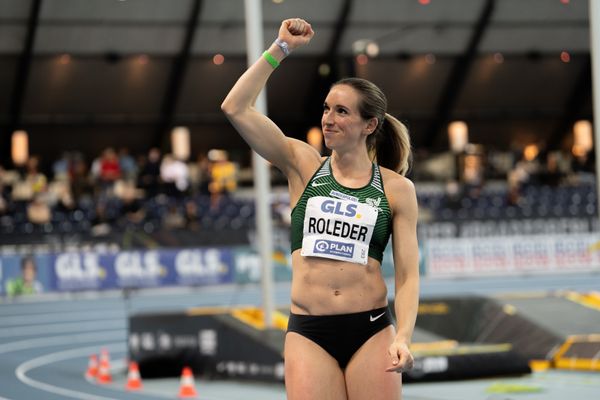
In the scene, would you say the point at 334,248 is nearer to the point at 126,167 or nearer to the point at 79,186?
the point at 79,186

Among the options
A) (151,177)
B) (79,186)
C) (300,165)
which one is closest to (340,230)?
(300,165)

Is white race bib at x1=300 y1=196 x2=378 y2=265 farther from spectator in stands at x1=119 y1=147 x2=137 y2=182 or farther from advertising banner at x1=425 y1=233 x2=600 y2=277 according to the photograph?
spectator in stands at x1=119 y1=147 x2=137 y2=182

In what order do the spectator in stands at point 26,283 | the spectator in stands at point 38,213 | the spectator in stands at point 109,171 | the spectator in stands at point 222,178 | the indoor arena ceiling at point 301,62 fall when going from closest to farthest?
the spectator in stands at point 26,283, the spectator in stands at point 38,213, the spectator in stands at point 109,171, the spectator in stands at point 222,178, the indoor arena ceiling at point 301,62

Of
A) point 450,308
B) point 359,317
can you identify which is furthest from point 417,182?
point 359,317

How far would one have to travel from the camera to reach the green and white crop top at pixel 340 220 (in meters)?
4.68

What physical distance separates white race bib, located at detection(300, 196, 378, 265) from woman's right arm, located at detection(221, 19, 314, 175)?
25 centimetres

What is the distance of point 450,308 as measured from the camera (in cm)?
1339

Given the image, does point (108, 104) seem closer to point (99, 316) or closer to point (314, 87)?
point (314, 87)

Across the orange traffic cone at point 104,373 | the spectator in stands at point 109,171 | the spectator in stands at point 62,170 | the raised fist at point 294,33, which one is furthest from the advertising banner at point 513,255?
the raised fist at point 294,33

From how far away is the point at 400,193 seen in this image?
4770 mm

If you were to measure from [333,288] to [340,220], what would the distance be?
0.87 feet

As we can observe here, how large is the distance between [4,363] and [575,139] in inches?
1180

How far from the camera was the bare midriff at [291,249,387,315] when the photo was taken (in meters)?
4.68

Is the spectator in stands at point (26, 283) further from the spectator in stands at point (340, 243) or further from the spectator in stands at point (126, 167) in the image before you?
the spectator in stands at point (340, 243)
